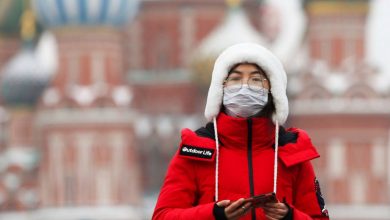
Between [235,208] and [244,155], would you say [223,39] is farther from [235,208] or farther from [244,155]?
[235,208]

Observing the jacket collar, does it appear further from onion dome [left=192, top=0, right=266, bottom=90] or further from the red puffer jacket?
onion dome [left=192, top=0, right=266, bottom=90]

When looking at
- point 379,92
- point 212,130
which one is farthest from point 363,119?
point 212,130

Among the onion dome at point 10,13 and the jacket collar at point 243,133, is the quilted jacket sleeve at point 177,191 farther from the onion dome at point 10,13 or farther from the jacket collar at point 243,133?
the onion dome at point 10,13

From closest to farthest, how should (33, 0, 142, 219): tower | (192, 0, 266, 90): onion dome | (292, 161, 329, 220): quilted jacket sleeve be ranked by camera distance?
1. (292, 161, 329, 220): quilted jacket sleeve
2. (33, 0, 142, 219): tower
3. (192, 0, 266, 90): onion dome

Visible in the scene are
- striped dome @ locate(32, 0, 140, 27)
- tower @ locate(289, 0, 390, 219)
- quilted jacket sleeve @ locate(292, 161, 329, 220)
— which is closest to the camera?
quilted jacket sleeve @ locate(292, 161, 329, 220)

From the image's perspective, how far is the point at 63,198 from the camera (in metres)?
46.3

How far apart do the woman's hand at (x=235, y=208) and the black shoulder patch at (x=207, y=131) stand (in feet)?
0.98

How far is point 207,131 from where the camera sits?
6180 millimetres

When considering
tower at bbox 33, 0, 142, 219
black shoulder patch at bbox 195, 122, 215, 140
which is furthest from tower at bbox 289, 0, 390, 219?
black shoulder patch at bbox 195, 122, 215, 140

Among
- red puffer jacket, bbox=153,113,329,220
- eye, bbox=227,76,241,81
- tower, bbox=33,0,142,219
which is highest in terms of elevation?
eye, bbox=227,76,241,81

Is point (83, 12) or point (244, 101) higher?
point (83, 12)

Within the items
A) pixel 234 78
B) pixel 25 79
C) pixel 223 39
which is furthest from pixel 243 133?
pixel 25 79

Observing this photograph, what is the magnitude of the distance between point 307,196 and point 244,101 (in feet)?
1.13

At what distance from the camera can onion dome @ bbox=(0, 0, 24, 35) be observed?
52969 millimetres
